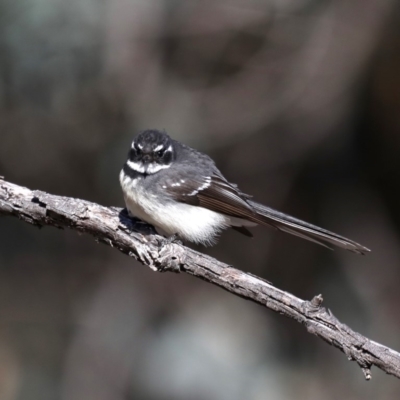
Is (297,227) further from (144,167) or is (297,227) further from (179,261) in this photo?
(144,167)

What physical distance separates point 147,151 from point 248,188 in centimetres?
370

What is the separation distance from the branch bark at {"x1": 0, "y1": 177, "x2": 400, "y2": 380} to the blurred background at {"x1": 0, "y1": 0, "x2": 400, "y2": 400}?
12.4 feet

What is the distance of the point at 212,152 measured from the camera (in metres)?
8.88

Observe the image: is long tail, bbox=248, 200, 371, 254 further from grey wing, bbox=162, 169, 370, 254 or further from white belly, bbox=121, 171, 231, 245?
white belly, bbox=121, 171, 231, 245

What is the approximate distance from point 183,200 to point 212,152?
348 cm

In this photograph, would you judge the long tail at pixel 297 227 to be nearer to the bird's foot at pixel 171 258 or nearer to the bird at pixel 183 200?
the bird at pixel 183 200

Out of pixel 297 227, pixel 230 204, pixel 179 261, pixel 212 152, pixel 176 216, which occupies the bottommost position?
pixel 179 261

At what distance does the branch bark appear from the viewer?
12.6 ft

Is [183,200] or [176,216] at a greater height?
[183,200]

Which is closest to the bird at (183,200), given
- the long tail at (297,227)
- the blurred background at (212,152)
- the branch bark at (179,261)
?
the long tail at (297,227)

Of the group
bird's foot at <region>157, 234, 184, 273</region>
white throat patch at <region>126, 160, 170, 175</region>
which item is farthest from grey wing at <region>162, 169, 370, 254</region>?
bird's foot at <region>157, 234, 184, 273</region>

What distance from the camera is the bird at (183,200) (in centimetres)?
523

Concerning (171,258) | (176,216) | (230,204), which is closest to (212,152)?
(230,204)

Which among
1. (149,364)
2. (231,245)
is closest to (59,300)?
(149,364)
